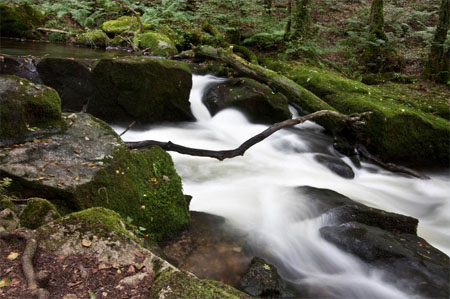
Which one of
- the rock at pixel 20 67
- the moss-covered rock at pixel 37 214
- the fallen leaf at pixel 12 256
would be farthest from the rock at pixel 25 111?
the rock at pixel 20 67

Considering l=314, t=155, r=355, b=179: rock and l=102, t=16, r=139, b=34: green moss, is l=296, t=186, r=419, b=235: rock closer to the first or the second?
l=314, t=155, r=355, b=179: rock

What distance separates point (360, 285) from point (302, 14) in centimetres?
1126

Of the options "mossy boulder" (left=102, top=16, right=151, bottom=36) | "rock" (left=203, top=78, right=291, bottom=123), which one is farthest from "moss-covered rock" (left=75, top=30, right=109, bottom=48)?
"rock" (left=203, top=78, right=291, bottom=123)

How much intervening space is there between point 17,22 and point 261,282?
41.8ft

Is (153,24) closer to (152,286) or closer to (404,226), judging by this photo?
(404,226)

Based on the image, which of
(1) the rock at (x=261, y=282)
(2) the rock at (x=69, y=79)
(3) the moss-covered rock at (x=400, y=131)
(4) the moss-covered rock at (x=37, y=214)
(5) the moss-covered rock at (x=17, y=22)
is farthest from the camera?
(5) the moss-covered rock at (x=17, y=22)

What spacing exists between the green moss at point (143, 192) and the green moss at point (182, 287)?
60.3 inches

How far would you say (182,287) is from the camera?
1891 millimetres

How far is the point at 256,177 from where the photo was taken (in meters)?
6.23

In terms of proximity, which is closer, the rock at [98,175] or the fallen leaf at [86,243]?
the fallen leaf at [86,243]

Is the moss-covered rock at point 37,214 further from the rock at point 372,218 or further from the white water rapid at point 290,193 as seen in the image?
the rock at point 372,218

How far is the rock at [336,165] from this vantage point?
6.69 m

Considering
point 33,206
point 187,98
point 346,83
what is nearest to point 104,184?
point 33,206

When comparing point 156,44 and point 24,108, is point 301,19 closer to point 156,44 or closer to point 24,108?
point 156,44
